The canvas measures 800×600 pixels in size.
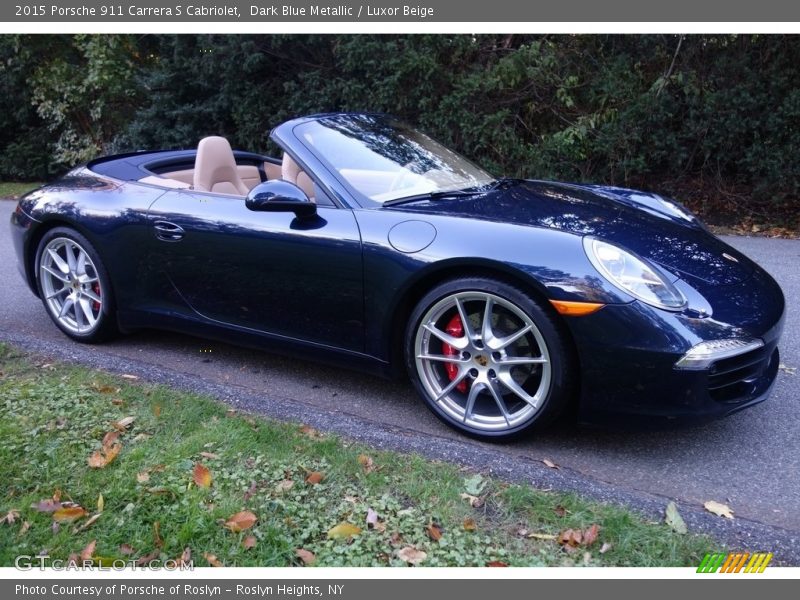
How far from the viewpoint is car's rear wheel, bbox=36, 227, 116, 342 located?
4102mm

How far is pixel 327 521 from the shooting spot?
2.39 m

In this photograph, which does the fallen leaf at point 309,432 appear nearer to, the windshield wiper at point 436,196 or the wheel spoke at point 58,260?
the windshield wiper at point 436,196

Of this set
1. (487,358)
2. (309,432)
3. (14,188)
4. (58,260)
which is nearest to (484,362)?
(487,358)

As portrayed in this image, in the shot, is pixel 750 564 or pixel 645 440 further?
pixel 645 440

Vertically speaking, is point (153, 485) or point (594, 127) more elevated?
point (594, 127)

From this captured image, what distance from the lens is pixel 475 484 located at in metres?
2.62

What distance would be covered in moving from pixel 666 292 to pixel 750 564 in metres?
0.99

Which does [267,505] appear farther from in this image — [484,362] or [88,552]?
[484,362]

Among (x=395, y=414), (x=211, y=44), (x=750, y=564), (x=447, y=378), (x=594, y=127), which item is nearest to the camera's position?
(x=750, y=564)

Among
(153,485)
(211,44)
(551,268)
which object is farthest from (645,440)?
(211,44)

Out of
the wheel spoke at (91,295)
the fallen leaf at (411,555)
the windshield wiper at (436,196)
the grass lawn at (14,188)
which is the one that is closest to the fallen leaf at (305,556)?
the fallen leaf at (411,555)

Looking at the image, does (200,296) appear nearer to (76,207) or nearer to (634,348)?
(76,207)

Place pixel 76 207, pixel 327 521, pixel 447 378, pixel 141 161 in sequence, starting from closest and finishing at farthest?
pixel 327 521 → pixel 447 378 → pixel 76 207 → pixel 141 161

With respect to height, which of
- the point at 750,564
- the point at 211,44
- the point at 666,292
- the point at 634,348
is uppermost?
the point at 211,44
